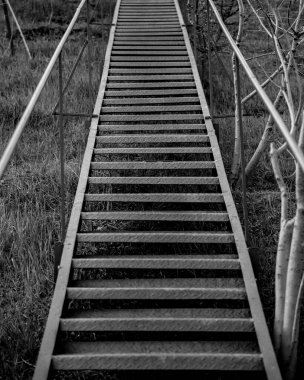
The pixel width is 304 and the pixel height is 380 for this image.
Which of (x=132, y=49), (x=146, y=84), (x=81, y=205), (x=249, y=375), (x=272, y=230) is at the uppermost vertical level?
(x=132, y=49)

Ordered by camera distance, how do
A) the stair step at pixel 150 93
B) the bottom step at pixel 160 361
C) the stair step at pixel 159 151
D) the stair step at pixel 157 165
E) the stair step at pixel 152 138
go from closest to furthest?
the bottom step at pixel 160 361 → the stair step at pixel 157 165 → the stair step at pixel 159 151 → the stair step at pixel 152 138 → the stair step at pixel 150 93

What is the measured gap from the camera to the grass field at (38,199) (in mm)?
3100

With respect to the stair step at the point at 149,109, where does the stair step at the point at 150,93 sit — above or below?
above

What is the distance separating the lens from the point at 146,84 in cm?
531

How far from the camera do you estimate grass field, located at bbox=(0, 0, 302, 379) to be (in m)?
3.10

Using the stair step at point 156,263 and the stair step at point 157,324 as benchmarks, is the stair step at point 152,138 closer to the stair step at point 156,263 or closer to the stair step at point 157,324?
the stair step at point 156,263

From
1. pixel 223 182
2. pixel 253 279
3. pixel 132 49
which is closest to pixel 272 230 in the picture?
pixel 223 182

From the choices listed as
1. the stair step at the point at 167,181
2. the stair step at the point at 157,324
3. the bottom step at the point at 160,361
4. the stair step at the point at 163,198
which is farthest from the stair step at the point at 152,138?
the bottom step at the point at 160,361

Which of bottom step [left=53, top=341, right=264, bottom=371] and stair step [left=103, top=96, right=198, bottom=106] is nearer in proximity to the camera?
bottom step [left=53, top=341, right=264, bottom=371]

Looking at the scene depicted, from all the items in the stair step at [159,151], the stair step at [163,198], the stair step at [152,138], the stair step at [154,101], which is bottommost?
the stair step at [163,198]

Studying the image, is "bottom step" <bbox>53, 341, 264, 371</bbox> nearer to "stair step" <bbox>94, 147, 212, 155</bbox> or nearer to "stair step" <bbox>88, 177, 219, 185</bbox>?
"stair step" <bbox>88, 177, 219, 185</bbox>

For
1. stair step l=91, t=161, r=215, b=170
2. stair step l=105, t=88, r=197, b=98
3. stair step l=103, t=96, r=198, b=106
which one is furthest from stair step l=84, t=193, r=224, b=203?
stair step l=105, t=88, r=197, b=98

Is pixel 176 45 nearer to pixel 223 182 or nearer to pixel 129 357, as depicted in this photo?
pixel 223 182

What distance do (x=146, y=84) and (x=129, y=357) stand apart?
351 cm
